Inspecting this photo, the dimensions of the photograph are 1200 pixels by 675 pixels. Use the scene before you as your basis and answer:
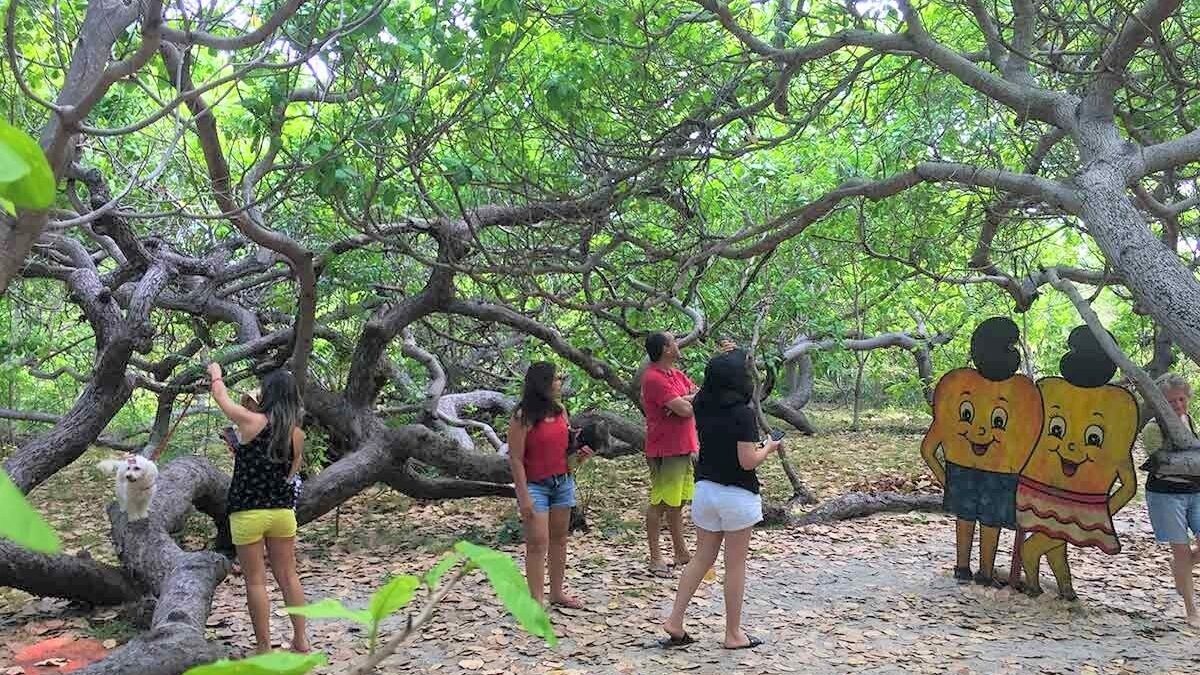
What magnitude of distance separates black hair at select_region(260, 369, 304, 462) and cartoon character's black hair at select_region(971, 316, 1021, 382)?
4.94 m

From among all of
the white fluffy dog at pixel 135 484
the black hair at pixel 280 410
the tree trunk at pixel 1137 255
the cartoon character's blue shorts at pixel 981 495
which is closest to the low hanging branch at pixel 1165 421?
the tree trunk at pixel 1137 255

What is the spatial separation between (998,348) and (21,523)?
7278 mm

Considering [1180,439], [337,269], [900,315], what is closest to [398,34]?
[337,269]

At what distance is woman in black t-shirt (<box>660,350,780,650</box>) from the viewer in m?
5.41

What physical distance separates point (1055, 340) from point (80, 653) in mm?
18404

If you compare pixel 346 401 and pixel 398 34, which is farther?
pixel 346 401

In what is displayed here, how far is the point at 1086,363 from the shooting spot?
6582mm

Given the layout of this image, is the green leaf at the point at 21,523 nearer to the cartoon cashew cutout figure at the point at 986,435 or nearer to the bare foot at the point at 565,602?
the bare foot at the point at 565,602

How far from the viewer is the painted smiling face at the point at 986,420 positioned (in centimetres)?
684

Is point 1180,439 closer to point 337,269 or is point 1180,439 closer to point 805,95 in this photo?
point 805,95

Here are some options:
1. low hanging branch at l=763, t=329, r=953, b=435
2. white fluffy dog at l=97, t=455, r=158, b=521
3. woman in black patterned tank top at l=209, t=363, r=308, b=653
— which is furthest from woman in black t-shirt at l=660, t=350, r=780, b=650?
low hanging branch at l=763, t=329, r=953, b=435

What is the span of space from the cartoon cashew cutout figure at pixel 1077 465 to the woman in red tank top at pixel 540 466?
341cm

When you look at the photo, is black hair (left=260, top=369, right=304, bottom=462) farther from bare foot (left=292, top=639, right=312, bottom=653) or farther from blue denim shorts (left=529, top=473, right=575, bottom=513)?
blue denim shorts (left=529, top=473, right=575, bottom=513)

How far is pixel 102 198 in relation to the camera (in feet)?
22.7
